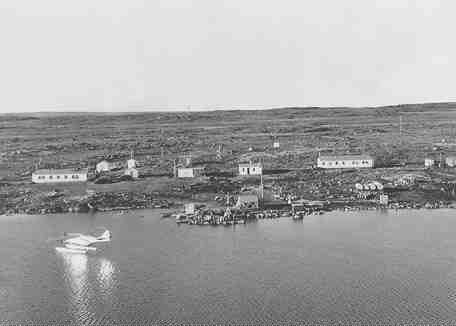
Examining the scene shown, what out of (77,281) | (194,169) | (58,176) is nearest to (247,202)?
(194,169)

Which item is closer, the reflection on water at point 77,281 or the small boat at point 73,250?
the reflection on water at point 77,281

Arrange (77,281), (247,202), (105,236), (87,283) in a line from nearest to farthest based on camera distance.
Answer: (87,283), (77,281), (105,236), (247,202)

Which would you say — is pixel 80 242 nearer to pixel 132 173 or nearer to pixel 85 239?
pixel 85 239

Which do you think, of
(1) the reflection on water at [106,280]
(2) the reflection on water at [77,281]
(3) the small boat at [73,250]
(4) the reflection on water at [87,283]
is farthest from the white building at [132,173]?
(1) the reflection on water at [106,280]

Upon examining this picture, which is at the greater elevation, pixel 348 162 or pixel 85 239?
pixel 348 162

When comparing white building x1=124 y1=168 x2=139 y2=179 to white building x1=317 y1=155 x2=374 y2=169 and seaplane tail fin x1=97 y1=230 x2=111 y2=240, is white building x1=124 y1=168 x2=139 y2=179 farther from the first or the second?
seaplane tail fin x1=97 y1=230 x2=111 y2=240

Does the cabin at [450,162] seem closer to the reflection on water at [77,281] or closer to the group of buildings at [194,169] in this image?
the group of buildings at [194,169]
